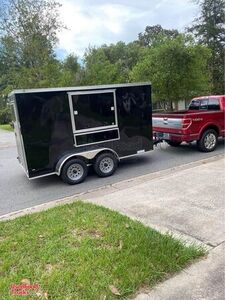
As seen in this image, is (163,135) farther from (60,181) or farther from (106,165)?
(60,181)

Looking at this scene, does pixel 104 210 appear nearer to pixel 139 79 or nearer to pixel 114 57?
pixel 139 79

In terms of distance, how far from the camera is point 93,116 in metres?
6.57

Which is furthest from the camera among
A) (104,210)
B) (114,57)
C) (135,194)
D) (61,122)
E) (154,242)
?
(114,57)

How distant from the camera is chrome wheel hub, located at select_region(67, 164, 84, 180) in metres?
6.43

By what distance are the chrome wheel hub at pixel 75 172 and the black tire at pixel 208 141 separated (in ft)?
13.3

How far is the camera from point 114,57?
3950cm

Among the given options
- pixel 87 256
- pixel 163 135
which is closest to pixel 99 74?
pixel 163 135

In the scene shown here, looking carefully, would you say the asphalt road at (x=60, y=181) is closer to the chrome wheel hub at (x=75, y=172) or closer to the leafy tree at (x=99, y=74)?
the chrome wheel hub at (x=75, y=172)

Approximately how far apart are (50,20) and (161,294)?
20347mm

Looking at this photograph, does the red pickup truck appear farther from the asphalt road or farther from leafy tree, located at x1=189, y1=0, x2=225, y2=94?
leafy tree, located at x1=189, y1=0, x2=225, y2=94

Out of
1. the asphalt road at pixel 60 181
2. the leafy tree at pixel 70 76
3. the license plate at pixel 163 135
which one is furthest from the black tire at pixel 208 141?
the leafy tree at pixel 70 76

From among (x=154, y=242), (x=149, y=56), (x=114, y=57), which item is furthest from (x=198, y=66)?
(x=114, y=57)

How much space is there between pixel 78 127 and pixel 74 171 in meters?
1.05

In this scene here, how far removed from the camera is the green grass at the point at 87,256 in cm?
263
